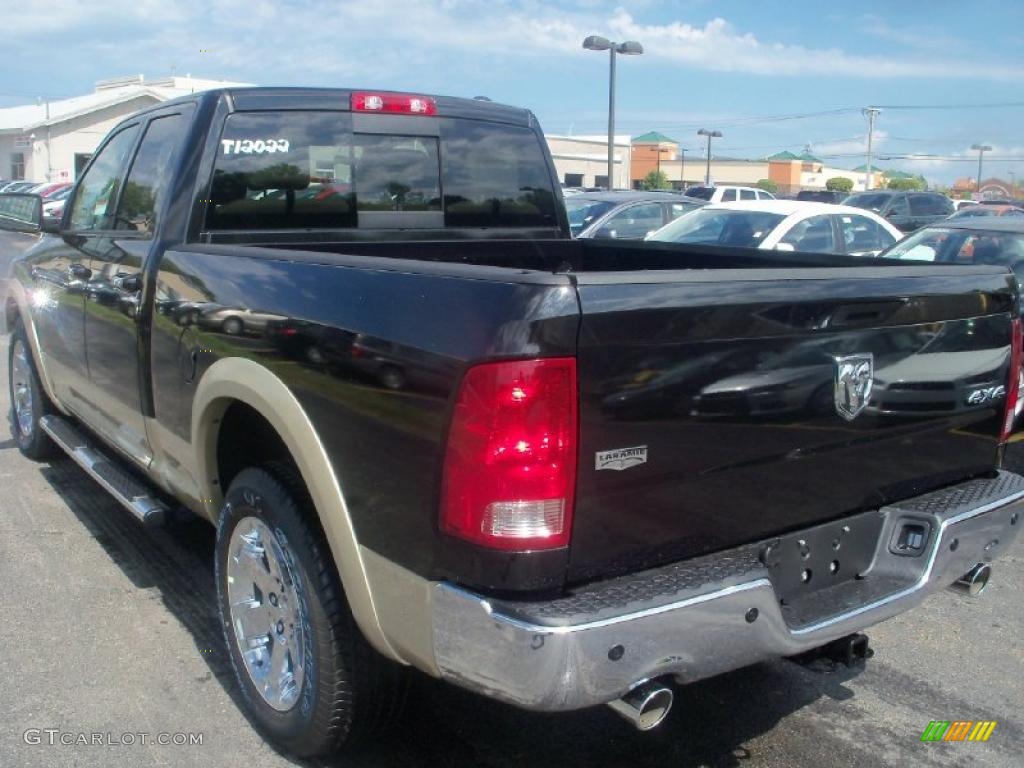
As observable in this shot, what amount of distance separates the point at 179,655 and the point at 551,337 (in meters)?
2.43

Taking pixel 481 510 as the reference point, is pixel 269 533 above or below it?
below

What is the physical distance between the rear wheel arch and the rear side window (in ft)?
5.47

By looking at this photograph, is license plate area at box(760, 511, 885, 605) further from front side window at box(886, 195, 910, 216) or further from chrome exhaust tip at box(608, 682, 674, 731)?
front side window at box(886, 195, 910, 216)

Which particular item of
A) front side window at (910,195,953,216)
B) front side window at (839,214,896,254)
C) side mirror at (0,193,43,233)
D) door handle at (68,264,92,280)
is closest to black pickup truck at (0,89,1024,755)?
door handle at (68,264,92,280)

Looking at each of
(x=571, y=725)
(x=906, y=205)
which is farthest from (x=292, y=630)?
(x=906, y=205)

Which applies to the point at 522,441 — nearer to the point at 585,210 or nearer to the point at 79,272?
the point at 79,272

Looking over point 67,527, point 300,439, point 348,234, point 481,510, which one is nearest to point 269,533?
point 300,439

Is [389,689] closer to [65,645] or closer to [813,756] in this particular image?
[813,756]

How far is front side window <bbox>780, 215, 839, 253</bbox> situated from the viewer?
10.5 metres

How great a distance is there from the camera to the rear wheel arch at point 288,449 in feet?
8.76

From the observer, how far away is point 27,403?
6.18 metres

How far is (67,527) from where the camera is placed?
529 cm

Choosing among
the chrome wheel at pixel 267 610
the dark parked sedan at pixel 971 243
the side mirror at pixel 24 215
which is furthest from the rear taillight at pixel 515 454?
the dark parked sedan at pixel 971 243

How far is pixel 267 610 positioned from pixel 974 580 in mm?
2299
